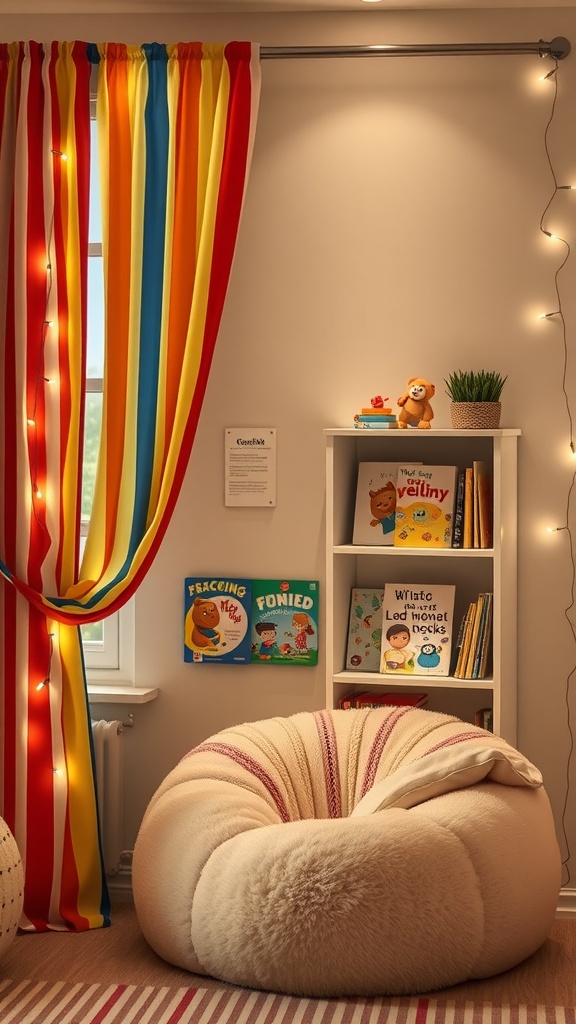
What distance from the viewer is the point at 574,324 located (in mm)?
3191

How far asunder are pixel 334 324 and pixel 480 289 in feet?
1.42

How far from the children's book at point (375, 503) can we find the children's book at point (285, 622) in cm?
26

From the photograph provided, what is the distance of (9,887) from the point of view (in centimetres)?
263

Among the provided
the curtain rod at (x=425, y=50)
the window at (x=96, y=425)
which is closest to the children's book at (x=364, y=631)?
the window at (x=96, y=425)

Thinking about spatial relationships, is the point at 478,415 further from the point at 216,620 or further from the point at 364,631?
the point at 216,620

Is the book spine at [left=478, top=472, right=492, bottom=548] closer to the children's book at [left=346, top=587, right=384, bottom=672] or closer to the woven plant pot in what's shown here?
the woven plant pot

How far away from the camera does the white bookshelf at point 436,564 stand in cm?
300

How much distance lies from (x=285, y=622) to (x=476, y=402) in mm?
866

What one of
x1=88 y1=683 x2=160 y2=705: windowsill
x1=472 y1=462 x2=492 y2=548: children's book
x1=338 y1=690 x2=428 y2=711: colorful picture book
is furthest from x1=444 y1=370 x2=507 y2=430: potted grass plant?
x1=88 y1=683 x2=160 y2=705: windowsill

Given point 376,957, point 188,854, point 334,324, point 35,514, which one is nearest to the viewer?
point 376,957

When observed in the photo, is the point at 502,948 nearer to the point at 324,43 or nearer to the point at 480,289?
the point at 480,289

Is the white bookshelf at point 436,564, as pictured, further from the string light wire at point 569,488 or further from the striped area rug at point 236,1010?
the striped area rug at point 236,1010

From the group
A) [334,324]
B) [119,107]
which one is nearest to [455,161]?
[334,324]

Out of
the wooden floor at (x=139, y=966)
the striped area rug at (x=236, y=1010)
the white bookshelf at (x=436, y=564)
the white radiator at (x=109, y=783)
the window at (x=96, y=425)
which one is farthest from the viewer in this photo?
the window at (x=96, y=425)
